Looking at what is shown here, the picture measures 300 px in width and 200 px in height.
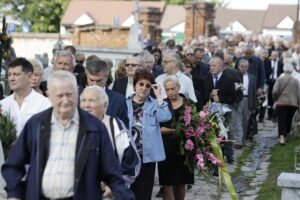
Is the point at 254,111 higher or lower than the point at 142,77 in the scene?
lower

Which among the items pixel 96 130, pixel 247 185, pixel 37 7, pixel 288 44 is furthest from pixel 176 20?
pixel 96 130

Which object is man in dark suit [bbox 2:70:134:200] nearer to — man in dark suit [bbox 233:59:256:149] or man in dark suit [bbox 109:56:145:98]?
man in dark suit [bbox 109:56:145:98]

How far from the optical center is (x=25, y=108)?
7871mm

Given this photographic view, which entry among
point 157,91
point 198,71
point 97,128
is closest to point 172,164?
point 157,91

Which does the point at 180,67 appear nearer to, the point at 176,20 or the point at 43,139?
the point at 43,139

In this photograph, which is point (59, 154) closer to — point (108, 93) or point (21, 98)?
point (21, 98)

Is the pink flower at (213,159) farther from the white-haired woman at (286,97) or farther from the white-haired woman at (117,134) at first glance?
the white-haired woman at (286,97)

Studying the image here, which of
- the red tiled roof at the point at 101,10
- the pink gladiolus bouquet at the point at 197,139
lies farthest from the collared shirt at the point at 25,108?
the red tiled roof at the point at 101,10

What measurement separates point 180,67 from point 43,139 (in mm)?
7498

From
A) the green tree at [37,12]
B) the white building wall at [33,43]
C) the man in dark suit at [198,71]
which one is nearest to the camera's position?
the man in dark suit at [198,71]

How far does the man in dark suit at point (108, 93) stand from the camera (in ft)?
27.8

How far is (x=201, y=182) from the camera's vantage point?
13.6 meters

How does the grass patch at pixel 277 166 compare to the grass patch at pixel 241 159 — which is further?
the grass patch at pixel 241 159

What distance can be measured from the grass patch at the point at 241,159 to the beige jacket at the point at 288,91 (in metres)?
1.22
